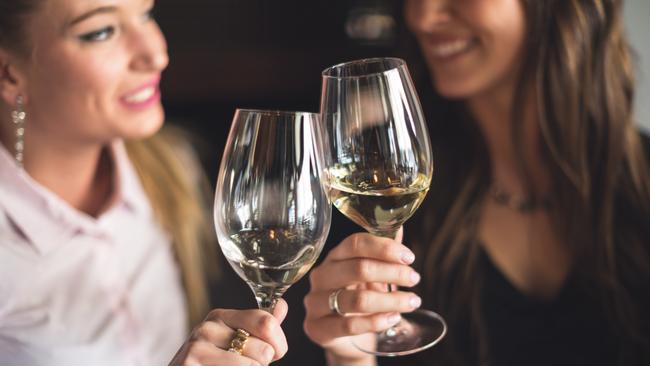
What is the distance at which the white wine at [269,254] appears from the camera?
0.76m

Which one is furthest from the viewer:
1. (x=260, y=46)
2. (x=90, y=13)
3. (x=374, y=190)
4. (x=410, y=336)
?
(x=260, y=46)

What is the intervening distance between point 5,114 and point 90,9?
0.30 meters

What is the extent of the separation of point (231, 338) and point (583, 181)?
1.01 m

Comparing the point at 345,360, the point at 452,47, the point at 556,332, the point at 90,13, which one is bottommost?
the point at 556,332

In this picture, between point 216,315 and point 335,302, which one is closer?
point 216,315

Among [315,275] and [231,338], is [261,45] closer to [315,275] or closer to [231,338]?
[315,275]

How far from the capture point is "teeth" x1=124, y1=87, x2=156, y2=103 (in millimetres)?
1315

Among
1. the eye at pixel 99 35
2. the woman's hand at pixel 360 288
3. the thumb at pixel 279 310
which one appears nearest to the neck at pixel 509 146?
the woman's hand at pixel 360 288

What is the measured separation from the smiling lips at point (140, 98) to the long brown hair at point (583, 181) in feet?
2.15

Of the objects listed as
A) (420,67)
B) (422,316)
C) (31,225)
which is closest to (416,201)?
(422,316)

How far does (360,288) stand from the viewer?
3.48 feet

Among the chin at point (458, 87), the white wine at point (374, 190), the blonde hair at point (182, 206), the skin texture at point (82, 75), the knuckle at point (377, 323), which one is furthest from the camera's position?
the blonde hair at point (182, 206)

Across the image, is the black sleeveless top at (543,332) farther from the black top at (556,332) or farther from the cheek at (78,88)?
the cheek at (78,88)

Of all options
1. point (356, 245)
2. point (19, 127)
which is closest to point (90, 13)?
point (19, 127)
